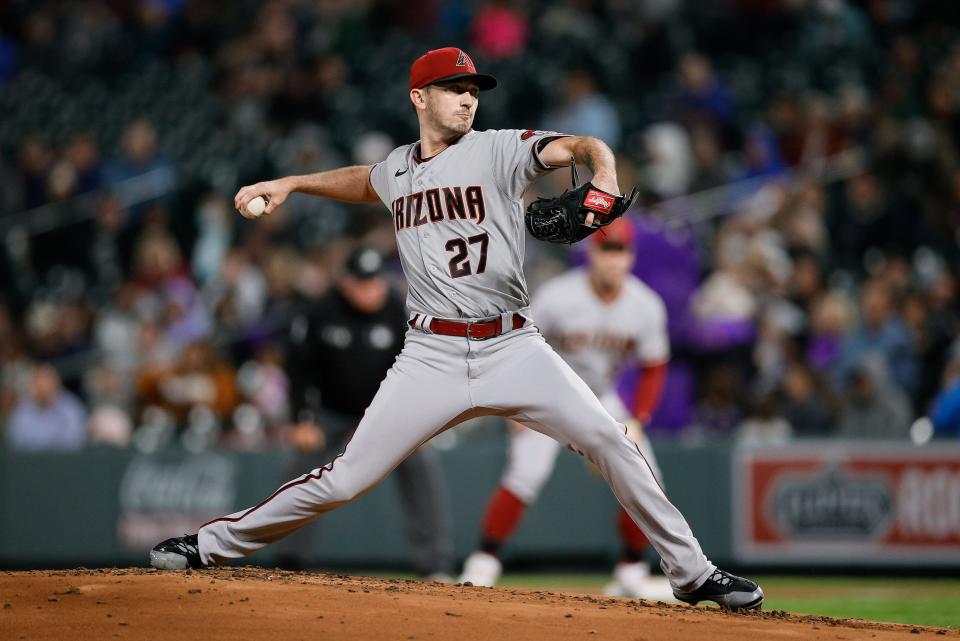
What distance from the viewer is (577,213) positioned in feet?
15.6

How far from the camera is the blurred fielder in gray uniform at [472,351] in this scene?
211 inches

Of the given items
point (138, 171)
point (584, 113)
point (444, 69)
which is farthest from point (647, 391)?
point (138, 171)

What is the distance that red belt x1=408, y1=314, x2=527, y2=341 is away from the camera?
5.42 meters

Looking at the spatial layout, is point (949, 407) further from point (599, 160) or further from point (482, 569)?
point (599, 160)

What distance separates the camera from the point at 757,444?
35.1 ft

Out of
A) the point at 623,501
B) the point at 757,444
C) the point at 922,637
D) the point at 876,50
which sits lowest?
the point at 922,637

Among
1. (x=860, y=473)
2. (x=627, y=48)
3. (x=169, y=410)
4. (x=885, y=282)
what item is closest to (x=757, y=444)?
(x=860, y=473)

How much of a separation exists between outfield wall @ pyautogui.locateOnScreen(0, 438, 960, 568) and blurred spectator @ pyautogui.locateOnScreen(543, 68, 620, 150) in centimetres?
368

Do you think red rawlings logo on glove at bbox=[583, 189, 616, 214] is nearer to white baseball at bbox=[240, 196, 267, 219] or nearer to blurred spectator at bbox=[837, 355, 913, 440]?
white baseball at bbox=[240, 196, 267, 219]

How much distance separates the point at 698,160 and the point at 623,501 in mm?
8459

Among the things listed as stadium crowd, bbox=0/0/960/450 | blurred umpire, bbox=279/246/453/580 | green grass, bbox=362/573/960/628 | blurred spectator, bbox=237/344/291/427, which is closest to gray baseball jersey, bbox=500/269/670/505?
blurred umpire, bbox=279/246/453/580

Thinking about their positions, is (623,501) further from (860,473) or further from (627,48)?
(627,48)

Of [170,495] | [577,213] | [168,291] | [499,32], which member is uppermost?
[499,32]

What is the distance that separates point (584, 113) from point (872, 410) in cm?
458
